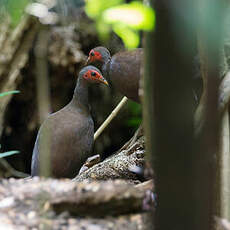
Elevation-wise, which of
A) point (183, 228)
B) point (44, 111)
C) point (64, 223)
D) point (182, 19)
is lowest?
point (64, 223)

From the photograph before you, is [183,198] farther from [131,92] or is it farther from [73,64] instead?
[73,64]

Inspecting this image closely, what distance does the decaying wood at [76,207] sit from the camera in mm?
2193

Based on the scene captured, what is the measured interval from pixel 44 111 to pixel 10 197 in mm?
761

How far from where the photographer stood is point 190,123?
1.19 m

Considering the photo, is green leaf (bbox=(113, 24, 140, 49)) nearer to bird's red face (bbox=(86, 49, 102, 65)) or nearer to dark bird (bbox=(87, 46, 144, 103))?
dark bird (bbox=(87, 46, 144, 103))

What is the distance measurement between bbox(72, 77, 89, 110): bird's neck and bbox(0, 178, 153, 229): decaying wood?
83.2 inches

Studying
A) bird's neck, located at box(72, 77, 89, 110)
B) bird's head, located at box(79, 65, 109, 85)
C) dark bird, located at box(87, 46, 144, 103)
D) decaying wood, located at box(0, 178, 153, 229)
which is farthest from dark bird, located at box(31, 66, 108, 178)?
decaying wood, located at box(0, 178, 153, 229)

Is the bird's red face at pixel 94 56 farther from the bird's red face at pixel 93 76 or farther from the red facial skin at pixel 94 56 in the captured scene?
the bird's red face at pixel 93 76

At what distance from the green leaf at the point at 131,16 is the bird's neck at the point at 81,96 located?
3314 millimetres

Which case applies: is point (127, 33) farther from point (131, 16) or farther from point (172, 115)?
point (172, 115)

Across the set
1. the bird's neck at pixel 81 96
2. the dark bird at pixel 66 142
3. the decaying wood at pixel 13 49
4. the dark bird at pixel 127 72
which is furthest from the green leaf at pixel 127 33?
the decaying wood at pixel 13 49

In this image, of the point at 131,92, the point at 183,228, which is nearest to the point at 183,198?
the point at 183,228

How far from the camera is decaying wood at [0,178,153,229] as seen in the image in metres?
2.19

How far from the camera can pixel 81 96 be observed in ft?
14.7
